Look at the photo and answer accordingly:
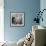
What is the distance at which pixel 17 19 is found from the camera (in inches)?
226

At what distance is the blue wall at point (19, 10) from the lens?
568cm

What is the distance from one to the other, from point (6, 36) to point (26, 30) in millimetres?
867

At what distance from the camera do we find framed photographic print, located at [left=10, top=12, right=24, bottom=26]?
5.71 m

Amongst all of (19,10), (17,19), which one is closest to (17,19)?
(17,19)

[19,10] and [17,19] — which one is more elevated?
[19,10]

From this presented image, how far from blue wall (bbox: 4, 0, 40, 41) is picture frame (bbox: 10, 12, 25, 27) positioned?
4.9 inches

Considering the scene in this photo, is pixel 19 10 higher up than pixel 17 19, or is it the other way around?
pixel 19 10

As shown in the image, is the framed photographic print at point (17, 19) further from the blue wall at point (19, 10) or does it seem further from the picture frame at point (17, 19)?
the blue wall at point (19, 10)

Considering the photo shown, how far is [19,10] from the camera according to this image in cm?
571

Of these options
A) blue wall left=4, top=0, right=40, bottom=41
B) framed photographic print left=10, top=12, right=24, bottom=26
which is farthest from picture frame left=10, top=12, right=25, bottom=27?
blue wall left=4, top=0, right=40, bottom=41

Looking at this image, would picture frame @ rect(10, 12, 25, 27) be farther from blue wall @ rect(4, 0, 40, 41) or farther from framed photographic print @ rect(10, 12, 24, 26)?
blue wall @ rect(4, 0, 40, 41)

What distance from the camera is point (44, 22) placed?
4.93 metres

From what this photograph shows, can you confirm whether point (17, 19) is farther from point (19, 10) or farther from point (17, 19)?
point (19, 10)

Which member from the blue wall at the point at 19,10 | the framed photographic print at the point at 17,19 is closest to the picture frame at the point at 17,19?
the framed photographic print at the point at 17,19
